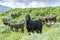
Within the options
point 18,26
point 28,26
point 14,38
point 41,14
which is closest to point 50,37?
point 14,38

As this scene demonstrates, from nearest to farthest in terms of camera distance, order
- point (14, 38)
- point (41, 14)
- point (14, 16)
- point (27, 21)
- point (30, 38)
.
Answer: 1. point (30, 38)
2. point (14, 38)
3. point (27, 21)
4. point (41, 14)
5. point (14, 16)

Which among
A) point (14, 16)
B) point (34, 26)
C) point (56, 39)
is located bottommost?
point (14, 16)

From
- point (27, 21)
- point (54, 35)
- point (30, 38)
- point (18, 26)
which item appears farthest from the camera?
point (18, 26)

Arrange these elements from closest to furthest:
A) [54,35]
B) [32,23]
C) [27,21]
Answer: [54,35]
[27,21]
[32,23]

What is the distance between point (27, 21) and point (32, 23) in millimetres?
1157

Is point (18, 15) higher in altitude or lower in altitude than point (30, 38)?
lower

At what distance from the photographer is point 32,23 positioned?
1798 cm

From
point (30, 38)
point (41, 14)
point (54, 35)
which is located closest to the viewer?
point (54, 35)

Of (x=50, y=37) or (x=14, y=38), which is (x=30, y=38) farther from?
(x=14, y=38)

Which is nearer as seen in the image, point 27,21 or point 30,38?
point 30,38

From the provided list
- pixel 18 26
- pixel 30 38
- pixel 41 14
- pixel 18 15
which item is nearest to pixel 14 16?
pixel 18 15

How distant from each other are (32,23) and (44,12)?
3681cm

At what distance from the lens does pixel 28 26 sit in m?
17.2

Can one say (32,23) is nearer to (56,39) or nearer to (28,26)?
(28,26)
